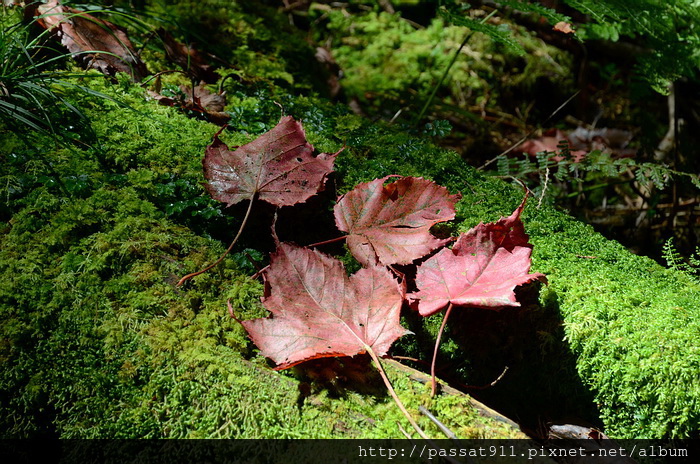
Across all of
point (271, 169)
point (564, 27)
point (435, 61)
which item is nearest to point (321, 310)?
point (271, 169)

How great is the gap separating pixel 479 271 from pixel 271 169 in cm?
86

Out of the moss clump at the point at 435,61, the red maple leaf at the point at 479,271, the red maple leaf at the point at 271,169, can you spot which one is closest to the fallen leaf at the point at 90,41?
the red maple leaf at the point at 271,169

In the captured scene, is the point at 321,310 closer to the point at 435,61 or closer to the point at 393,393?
the point at 393,393

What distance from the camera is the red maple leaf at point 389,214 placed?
67.2 inches

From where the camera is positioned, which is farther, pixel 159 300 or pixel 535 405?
pixel 535 405

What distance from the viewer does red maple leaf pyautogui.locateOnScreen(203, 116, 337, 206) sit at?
1.79m

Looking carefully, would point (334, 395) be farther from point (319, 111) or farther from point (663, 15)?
point (663, 15)

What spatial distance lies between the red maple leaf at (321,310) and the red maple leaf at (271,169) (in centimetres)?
31

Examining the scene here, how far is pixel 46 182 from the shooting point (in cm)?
174

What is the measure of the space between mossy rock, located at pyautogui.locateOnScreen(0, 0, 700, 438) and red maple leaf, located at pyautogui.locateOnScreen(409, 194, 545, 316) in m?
0.22

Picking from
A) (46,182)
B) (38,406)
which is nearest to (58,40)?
(46,182)

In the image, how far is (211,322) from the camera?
1.54m

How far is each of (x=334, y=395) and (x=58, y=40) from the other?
2.28 meters

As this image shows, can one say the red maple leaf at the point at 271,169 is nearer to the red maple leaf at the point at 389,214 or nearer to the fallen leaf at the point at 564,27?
the red maple leaf at the point at 389,214
